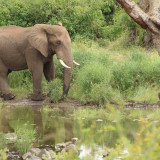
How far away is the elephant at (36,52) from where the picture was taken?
10.9 metres

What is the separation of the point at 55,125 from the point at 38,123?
399 mm

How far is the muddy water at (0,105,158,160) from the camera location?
25.3 ft

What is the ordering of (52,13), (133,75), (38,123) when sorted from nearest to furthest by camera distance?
(38,123)
(133,75)
(52,13)

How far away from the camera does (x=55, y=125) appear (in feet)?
29.6

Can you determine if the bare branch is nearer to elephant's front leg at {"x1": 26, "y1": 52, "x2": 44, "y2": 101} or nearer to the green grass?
the green grass

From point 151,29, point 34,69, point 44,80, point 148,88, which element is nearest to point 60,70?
point 44,80

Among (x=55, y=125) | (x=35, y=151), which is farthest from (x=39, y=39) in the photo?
(x=35, y=151)

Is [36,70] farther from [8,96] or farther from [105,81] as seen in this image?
[105,81]

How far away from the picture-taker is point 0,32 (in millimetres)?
11859

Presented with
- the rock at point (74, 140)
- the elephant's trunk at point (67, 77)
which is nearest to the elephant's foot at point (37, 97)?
the elephant's trunk at point (67, 77)

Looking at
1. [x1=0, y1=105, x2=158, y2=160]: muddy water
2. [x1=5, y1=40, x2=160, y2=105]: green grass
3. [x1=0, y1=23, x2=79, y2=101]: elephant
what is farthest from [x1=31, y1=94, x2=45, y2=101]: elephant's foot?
[x1=0, y1=105, x2=158, y2=160]: muddy water

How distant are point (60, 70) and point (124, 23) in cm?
564

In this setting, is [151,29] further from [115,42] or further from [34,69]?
[115,42]

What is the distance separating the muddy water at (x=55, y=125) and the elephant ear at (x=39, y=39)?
4.21 ft
